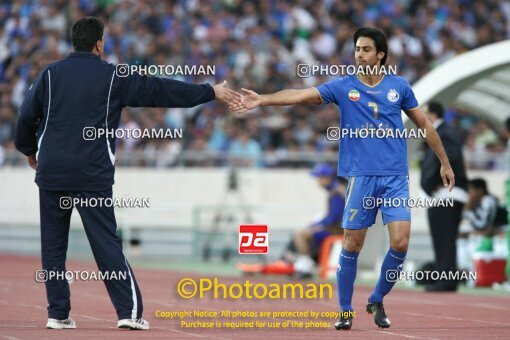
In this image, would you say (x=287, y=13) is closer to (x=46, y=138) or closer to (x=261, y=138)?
(x=261, y=138)

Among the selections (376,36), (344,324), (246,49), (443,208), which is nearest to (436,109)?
(443,208)

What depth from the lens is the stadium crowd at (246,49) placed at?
2580cm

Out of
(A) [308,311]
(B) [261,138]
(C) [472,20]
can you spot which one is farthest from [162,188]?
(A) [308,311]

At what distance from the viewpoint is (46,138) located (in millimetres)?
10867

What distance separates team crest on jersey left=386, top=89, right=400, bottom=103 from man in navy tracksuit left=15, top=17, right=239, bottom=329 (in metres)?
1.40

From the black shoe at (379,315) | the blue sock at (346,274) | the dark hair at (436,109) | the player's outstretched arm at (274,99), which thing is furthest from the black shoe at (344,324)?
the dark hair at (436,109)

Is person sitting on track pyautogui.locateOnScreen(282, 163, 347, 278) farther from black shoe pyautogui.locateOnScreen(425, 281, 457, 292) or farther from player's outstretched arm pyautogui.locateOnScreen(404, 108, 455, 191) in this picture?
player's outstretched arm pyautogui.locateOnScreen(404, 108, 455, 191)

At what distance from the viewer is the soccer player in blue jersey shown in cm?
1137

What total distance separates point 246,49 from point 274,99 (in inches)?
667

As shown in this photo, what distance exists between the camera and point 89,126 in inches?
424

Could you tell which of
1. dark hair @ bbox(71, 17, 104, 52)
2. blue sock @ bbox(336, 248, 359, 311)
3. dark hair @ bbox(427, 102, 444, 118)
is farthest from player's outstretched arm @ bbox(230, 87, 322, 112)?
dark hair @ bbox(427, 102, 444, 118)

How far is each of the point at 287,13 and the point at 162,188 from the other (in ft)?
18.2

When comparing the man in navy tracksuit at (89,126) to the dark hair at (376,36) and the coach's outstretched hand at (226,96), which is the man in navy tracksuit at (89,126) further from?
the dark hair at (376,36)

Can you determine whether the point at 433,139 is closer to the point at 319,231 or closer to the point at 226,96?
the point at 226,96
